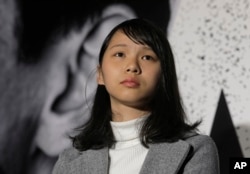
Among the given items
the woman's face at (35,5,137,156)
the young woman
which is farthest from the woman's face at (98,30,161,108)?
the woman's face at (35,5,137,156)

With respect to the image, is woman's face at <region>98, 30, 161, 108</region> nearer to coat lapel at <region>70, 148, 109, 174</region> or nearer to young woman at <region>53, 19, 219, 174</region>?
young woman at <region>53, 19, 219, 174</region>

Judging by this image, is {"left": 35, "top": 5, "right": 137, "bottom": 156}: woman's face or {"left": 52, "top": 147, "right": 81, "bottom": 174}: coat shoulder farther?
{"left": 35, "top": 5, "right": 137, "bottom": 156}: woman's face

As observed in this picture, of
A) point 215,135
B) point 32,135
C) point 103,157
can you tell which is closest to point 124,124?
point 103,157

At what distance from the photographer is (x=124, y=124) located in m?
0.93

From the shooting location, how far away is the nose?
34.5 inches

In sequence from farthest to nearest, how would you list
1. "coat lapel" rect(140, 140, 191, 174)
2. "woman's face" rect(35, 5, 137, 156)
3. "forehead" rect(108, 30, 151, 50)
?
"woman's face" rect(35, 5, 137, 156), "forehead" rect(108, 30, 151, 50), "coat lapel" rect(140, 140, 191, 174)

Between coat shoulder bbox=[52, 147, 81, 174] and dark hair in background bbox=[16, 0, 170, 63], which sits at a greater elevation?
dark hair in background bbox=[16, 0, 170, 63]

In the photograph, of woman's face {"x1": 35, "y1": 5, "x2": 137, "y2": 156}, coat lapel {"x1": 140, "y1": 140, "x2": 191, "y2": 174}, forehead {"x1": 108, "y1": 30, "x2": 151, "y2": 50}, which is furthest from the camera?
woman's face {"x1": 35, "y1": 5, "x2": 137, "y2": 156}

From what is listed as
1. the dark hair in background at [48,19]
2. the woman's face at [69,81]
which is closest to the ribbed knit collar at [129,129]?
the woman's face at [69,81]

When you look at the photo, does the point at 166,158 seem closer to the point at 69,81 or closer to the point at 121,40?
the point at 121,40

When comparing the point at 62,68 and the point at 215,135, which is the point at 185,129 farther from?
the point at 62,68

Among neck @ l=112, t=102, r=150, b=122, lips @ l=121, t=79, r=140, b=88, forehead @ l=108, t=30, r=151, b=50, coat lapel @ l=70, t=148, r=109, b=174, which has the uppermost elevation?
forehead @ l=108, t=30, r=151, b=50

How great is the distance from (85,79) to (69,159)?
389 mm

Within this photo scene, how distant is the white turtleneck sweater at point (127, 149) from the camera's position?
87cm
